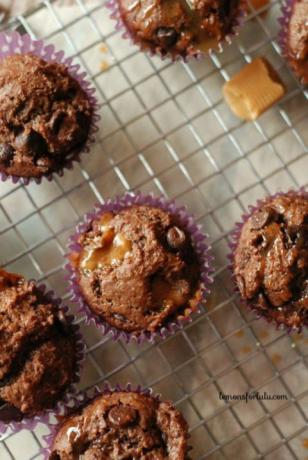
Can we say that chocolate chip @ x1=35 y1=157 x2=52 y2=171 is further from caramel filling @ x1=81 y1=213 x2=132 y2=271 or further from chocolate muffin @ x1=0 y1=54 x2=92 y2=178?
caramel filling @ x1=81 y1=213 x2=132 y2=271

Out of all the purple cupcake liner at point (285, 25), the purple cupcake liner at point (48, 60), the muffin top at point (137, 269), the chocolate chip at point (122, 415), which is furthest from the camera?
the purple cupcake liner at point (285, 25)

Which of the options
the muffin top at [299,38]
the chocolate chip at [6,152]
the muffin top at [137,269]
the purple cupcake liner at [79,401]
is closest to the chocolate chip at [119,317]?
the muffin top at [137,269]

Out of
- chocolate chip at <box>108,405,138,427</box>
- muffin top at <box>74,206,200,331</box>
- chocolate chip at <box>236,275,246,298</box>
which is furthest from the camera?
chocolate chip at <box>236,275,246,298</box>

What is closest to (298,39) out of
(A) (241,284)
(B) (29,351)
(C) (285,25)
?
(C) (285,25)

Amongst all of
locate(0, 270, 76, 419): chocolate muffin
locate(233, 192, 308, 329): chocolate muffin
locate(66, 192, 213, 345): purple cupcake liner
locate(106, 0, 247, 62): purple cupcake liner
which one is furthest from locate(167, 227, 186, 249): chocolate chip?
locate(106, 0, 247, 62): purple cupcake liner

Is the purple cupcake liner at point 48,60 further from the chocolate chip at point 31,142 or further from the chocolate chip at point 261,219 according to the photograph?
the chocolate chip at point 261,219

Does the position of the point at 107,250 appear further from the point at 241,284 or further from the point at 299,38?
the point at 299,38
